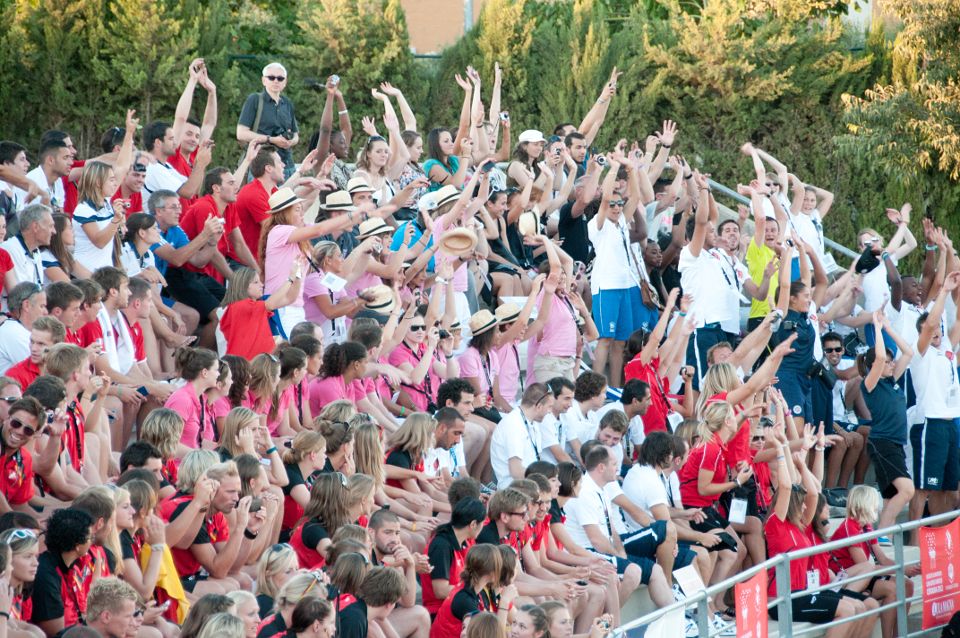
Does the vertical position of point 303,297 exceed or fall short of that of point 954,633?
it exceeds it

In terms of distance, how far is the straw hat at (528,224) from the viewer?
45.1ft

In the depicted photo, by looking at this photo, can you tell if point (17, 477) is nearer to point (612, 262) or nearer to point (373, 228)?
point (373, 228)

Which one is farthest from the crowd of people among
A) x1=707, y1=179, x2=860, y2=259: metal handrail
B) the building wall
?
the building wall

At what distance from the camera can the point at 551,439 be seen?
11.1 meters

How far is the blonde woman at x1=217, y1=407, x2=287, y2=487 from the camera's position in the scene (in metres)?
8.48

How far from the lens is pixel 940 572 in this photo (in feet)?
35.7

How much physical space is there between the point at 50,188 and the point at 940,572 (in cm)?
725

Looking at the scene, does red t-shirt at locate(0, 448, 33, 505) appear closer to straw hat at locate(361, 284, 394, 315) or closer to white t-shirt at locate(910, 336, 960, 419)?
straw hat at locate(361, 284, 394, 315)

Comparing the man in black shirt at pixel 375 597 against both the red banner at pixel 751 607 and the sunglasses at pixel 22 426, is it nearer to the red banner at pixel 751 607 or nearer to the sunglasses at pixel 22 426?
the sunglasses at pixel 22 426

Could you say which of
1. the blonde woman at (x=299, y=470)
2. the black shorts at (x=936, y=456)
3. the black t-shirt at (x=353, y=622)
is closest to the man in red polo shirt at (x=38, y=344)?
the blonde woman at (x=299, y=470)

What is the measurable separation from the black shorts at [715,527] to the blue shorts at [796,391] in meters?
2.46

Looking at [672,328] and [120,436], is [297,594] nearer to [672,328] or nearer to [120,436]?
[120,436]

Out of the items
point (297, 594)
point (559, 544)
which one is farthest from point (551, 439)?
point (297, 594)

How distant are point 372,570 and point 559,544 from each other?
266cm
